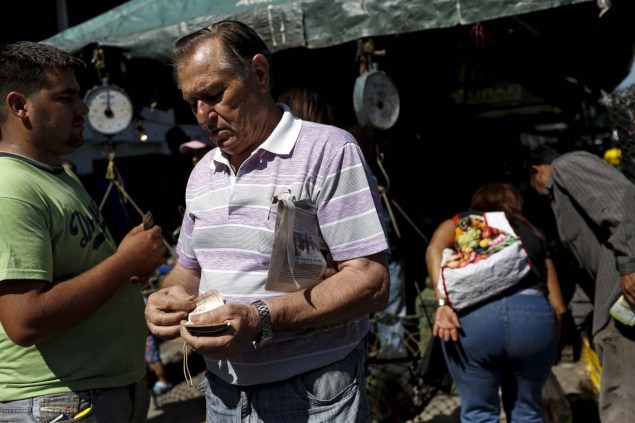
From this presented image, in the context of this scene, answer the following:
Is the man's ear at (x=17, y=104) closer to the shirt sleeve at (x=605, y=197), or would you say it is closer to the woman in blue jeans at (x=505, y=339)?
the woman in blue jeans at (x=505, y=339)

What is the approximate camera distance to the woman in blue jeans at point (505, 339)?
2.83m

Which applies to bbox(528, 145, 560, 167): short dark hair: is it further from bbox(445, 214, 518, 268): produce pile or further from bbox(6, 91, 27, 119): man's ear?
bbox(6, 91, 27, 119): man's ear

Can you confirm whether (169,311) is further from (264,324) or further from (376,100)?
(376,100)

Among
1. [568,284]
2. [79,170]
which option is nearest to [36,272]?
[568,284]

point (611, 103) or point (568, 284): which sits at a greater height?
point (611, 103)

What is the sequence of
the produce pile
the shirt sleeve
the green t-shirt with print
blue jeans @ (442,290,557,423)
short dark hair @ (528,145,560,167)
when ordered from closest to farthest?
1. the green t-shirt with print
2. the shirt sleeve
3. blue jeans @ (442,290,557,423)
4. the produce pile
5. short dark hair @ (528,145,560,167)

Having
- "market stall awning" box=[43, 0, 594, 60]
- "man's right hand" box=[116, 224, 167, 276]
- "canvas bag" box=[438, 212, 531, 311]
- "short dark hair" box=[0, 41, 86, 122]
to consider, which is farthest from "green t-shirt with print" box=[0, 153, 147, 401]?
"canvas bag" box=[438, 212, 531, 311]

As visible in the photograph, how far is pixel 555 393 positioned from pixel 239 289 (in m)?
2.51

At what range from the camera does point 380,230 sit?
1475mm

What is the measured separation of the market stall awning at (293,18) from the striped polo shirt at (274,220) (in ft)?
5.98

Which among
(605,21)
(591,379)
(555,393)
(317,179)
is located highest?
(605,21)

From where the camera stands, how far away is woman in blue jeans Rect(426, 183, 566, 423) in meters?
2.83

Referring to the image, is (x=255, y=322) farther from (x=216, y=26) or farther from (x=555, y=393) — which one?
(x=555, y=393)

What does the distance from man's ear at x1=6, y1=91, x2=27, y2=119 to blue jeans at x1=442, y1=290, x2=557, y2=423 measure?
7.03ft
